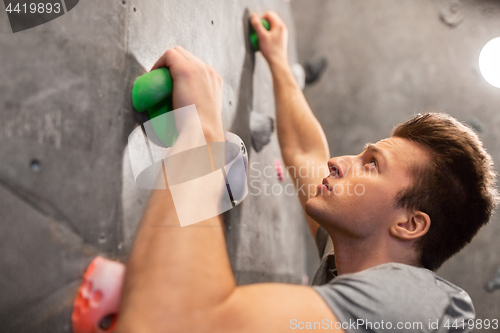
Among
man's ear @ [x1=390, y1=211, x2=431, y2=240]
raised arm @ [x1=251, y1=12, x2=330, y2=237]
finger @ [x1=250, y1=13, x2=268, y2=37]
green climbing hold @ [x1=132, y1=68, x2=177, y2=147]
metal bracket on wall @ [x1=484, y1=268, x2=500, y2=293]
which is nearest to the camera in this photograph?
green climbing hold @ [x1=132, y1=68, x2=177, y2=147]

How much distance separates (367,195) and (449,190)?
19 cm

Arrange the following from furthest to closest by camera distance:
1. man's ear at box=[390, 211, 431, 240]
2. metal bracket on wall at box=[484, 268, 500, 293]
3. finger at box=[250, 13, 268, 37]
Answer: metal bracket on wall at box=[484, 268, 500, 293]
finger at box=[250, 13, 268, 37]
man's ear at box=[390, 211, 431, 240]

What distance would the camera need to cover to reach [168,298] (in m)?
0.45

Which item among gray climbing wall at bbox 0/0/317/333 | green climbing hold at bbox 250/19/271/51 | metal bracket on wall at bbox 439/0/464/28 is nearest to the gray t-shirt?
gray climbing wall at bbox 0/0/317/333

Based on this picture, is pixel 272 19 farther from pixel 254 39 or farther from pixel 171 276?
pixel 171 276

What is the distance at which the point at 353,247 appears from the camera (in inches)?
30.6

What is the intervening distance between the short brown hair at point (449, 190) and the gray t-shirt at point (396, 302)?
169 mm

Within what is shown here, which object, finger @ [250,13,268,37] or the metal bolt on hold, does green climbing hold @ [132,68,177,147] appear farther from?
finger @ [250,13,268,37]

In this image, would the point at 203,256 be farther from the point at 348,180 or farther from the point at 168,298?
the point at 348,180

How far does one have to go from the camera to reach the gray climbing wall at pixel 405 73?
66.5 inches

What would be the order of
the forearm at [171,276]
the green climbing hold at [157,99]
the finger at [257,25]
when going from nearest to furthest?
the forearm at [171,276] → the green climbing hold at [157,99] → the finger at [257,25]

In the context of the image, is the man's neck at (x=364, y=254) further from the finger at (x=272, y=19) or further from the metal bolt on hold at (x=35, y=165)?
the finger at (x=272, y=19)

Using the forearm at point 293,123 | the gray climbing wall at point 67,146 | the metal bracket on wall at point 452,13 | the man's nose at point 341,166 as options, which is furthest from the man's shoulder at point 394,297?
the metal bracket on wall at point 452,13

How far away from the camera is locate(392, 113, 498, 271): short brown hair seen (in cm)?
76
